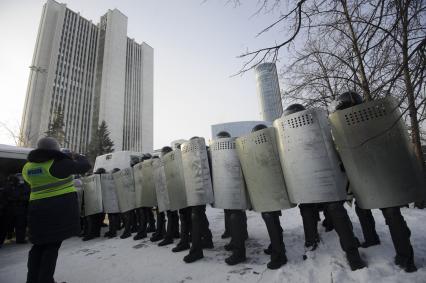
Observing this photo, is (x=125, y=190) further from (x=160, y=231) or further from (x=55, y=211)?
(x=55, y=211)

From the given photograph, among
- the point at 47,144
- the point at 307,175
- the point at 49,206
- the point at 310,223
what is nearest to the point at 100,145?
the point at 47,144

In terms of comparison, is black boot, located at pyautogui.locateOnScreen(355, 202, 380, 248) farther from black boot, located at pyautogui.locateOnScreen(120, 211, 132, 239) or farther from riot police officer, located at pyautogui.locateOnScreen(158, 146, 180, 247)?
black boot, located at pyautogui.locateOnScreen(120, 211, 132, 239)

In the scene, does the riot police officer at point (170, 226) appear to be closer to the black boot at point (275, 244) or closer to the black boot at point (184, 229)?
the black boot at point (184, 229)

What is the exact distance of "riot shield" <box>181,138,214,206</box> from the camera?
351cm

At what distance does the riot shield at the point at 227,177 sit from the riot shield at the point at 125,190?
2.89m

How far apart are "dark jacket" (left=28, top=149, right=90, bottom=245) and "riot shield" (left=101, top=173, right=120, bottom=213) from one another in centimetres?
334

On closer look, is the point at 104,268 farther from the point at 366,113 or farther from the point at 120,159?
the point at 120,159

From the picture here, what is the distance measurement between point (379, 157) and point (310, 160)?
65 cm

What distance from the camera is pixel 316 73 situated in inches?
410

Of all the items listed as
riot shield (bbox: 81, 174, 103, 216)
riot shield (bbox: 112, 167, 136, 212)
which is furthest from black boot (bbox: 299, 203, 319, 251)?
riot shield (bbox: 81, 174, 103, 216)

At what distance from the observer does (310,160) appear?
8.34 feet

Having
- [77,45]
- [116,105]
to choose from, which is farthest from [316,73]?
[77,45]

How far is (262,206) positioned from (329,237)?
131cm

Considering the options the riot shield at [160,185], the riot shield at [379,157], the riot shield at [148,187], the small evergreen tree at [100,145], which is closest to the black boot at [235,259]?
the riot shield at [379,157]
